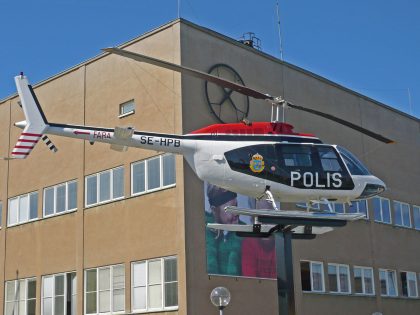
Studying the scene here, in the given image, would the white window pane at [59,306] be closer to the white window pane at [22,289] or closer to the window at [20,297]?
the window at [20,297]

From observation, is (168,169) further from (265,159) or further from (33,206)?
(33,206)

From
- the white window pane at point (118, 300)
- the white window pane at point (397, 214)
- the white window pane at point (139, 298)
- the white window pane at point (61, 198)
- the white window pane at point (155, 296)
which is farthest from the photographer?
the white window pane at point (397, 214)

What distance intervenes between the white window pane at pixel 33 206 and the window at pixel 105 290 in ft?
16.2

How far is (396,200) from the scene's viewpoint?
39969 mm

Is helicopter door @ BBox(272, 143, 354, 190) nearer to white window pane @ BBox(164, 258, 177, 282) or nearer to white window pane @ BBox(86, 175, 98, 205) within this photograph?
white window pane @ BBox(164, 258, 177, 282)

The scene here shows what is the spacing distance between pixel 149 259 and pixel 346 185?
997 centimetres

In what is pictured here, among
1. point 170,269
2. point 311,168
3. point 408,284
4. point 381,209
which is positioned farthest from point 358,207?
point 311,168

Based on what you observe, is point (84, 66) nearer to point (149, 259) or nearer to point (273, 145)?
point (149, 259)

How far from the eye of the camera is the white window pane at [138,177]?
29.9 m

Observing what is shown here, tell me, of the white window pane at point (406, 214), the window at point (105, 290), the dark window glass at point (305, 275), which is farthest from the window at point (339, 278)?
the window at point (105, 290)

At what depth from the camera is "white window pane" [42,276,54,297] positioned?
107ft

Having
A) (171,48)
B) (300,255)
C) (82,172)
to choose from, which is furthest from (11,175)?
(300,255)

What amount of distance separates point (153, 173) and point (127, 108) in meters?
3.46

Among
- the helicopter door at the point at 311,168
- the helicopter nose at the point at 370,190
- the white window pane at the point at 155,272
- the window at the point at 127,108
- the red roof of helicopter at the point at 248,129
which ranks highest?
the window at the point at 127,108
